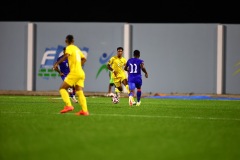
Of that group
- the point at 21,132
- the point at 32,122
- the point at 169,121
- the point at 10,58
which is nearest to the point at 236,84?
the point at 10,58

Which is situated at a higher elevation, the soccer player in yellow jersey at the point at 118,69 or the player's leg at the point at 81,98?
the soccer player in yellow jersey at the point at 118,69

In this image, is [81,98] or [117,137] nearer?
[117,137]

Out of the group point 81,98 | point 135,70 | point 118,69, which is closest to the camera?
point 81,98

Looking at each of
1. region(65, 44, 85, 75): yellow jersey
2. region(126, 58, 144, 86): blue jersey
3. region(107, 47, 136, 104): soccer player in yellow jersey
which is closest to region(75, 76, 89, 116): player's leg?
region(65, 44, 85, 75): yellow jersey

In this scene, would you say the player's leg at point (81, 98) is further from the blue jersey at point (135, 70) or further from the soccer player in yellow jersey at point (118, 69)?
the soccer player in yellow jersey at point (118, 69)
